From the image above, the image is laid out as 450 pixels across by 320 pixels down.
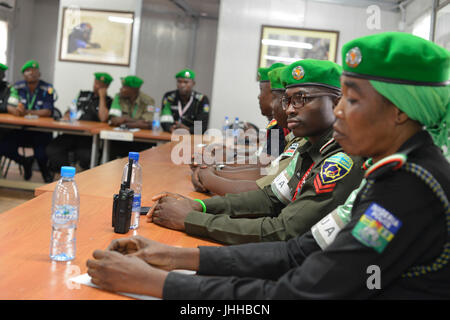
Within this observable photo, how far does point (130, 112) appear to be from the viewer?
6.08 meters

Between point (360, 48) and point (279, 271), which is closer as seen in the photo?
point (360, 48)

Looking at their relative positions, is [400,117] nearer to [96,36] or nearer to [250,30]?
[250,30]

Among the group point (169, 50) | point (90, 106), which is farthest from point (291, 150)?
point (169, 50)

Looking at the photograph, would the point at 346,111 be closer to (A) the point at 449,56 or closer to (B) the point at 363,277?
(A) the point at 449,56

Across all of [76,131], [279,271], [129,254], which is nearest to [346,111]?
[279,271]

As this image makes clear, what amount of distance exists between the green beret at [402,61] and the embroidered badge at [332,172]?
475mm

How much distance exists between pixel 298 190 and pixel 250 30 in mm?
5694

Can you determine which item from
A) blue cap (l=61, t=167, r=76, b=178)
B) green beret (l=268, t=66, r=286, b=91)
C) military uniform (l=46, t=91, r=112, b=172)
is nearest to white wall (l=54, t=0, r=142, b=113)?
military uniform (l=46, t=91, r=112, b=172)

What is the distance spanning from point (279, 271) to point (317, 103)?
31.0 inches

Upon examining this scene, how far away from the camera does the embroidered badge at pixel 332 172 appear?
54.1 inches

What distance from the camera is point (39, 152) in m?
5.75

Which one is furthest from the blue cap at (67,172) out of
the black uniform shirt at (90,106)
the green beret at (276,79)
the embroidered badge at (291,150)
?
the black uniform shirt at (90,106)

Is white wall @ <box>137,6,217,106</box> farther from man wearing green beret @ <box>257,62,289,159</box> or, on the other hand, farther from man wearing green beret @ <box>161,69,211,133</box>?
man wearing green beret @ <box>257,62,289,159</box>

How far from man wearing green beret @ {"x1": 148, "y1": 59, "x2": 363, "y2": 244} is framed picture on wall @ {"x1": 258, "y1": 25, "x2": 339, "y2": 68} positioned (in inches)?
207
